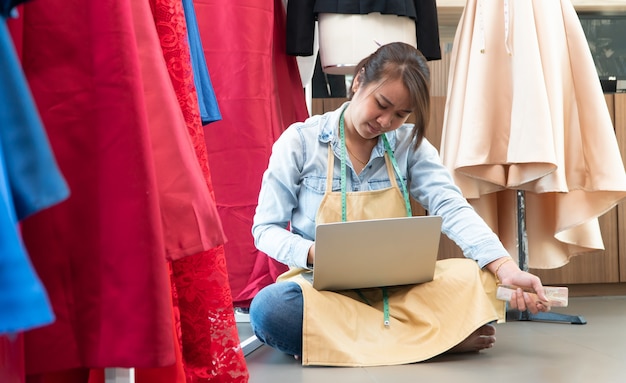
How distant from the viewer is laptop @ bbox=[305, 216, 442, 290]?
1.76 m

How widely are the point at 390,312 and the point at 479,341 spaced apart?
21 centimetres

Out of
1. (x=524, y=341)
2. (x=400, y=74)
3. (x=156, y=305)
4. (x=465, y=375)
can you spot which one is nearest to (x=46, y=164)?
(x=156, y=305)

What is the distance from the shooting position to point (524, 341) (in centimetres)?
211

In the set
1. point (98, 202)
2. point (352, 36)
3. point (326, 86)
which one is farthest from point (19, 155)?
point (326, 86)

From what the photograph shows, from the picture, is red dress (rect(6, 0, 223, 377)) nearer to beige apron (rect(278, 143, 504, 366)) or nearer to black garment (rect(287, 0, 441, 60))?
beige apron (rect(278, 143, 504, 366))

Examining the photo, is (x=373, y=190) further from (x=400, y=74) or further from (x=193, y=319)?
(x=193, y=319)

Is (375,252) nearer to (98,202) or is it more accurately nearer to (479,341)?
(479,341)

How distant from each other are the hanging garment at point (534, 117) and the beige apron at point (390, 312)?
2.03 feet

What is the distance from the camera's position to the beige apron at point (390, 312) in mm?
1815

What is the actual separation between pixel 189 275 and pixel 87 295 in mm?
346

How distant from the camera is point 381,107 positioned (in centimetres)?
188

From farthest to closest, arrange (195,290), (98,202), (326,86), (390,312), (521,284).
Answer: (326,86) < (390,312) < (521,284) < (195,290) < (98,202)

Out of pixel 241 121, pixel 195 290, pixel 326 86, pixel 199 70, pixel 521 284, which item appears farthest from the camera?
pixel 326 86

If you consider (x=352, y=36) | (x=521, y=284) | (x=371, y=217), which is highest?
(x=352, y=36)
